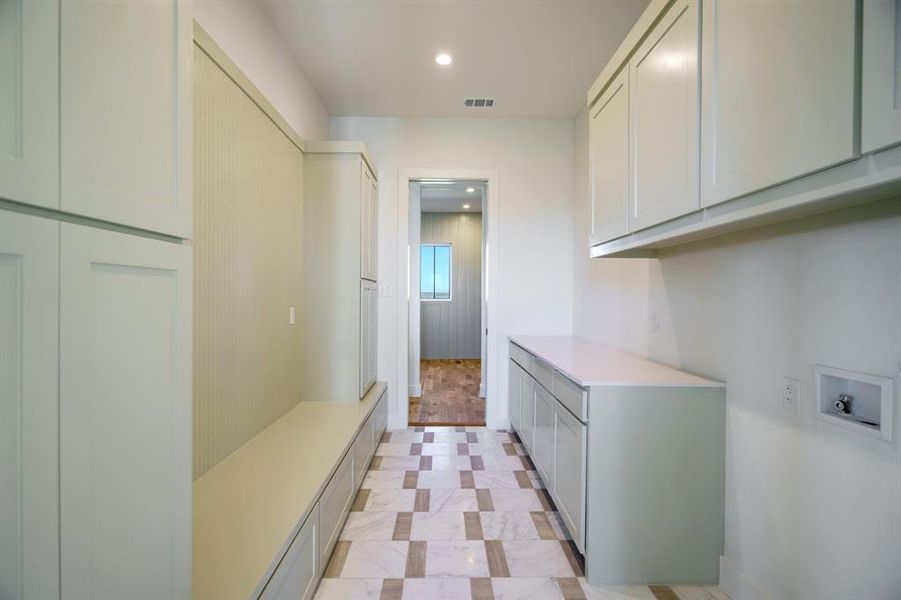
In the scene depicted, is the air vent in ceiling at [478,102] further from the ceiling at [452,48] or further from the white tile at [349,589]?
the white tile at [349,589]

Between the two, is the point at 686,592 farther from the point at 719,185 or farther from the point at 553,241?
the point at 553,241

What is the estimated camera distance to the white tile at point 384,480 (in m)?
2.76

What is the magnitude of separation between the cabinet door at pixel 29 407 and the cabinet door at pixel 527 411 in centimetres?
257

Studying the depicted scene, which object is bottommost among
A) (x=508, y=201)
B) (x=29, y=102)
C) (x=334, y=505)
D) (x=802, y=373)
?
(x=334, y=505)

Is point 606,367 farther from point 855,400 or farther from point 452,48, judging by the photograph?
point 452,48

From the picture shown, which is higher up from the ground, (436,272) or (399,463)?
(436,272)

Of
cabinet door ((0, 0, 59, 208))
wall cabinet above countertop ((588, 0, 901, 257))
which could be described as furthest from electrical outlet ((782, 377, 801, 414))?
cabinet door ((0, 0, 59, 208))

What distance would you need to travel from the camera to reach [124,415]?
769mm

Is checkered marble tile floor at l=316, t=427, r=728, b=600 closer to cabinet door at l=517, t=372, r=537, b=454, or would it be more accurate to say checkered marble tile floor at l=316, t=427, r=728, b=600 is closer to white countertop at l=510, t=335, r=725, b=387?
cabinet door at l=517, t=372, r=537, b=454

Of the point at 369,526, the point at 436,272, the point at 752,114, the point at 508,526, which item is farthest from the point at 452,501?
the point at 436,272

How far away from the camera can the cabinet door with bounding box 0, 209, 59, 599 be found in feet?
1.87

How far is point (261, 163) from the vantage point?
239 cm

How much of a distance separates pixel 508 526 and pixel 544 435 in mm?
562

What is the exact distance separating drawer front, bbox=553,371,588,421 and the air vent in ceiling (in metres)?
2.48
